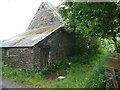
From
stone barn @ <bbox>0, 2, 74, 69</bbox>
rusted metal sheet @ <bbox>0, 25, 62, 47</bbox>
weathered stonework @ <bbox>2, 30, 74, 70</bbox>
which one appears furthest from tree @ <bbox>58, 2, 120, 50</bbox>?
weathered stonework @ <bbox>2, 30, 74, 70</bbox>

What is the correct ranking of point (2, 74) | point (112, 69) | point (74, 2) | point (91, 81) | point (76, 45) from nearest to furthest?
point (112, 69) → point (91, 81) → point (74, 2) → point (2, 74) → point (76, 45)

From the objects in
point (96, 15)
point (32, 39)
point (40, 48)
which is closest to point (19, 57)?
point (32, 39)

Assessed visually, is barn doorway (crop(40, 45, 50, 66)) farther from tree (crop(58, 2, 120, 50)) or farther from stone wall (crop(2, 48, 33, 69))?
tree (crop(58, 2, 120, 50))

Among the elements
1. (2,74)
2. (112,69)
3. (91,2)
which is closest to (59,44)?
(2,74)

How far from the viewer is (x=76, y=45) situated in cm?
1383

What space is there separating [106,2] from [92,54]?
8.87 m

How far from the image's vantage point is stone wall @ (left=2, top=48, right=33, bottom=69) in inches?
390

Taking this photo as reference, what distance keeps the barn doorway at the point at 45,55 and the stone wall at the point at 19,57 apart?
1207 mm

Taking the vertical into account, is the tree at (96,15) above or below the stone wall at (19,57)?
above

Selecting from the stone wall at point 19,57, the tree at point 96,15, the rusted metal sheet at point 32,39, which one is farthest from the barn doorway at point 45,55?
the tree at point 96,15

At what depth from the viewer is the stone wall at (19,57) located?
990 cm

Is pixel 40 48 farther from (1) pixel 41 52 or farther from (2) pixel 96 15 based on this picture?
(2) pixel 96 15

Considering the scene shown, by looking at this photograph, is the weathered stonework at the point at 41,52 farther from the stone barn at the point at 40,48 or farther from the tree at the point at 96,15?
the tree at the point at 96,15

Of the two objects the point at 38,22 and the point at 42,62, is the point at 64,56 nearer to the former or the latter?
the point at 42,62
